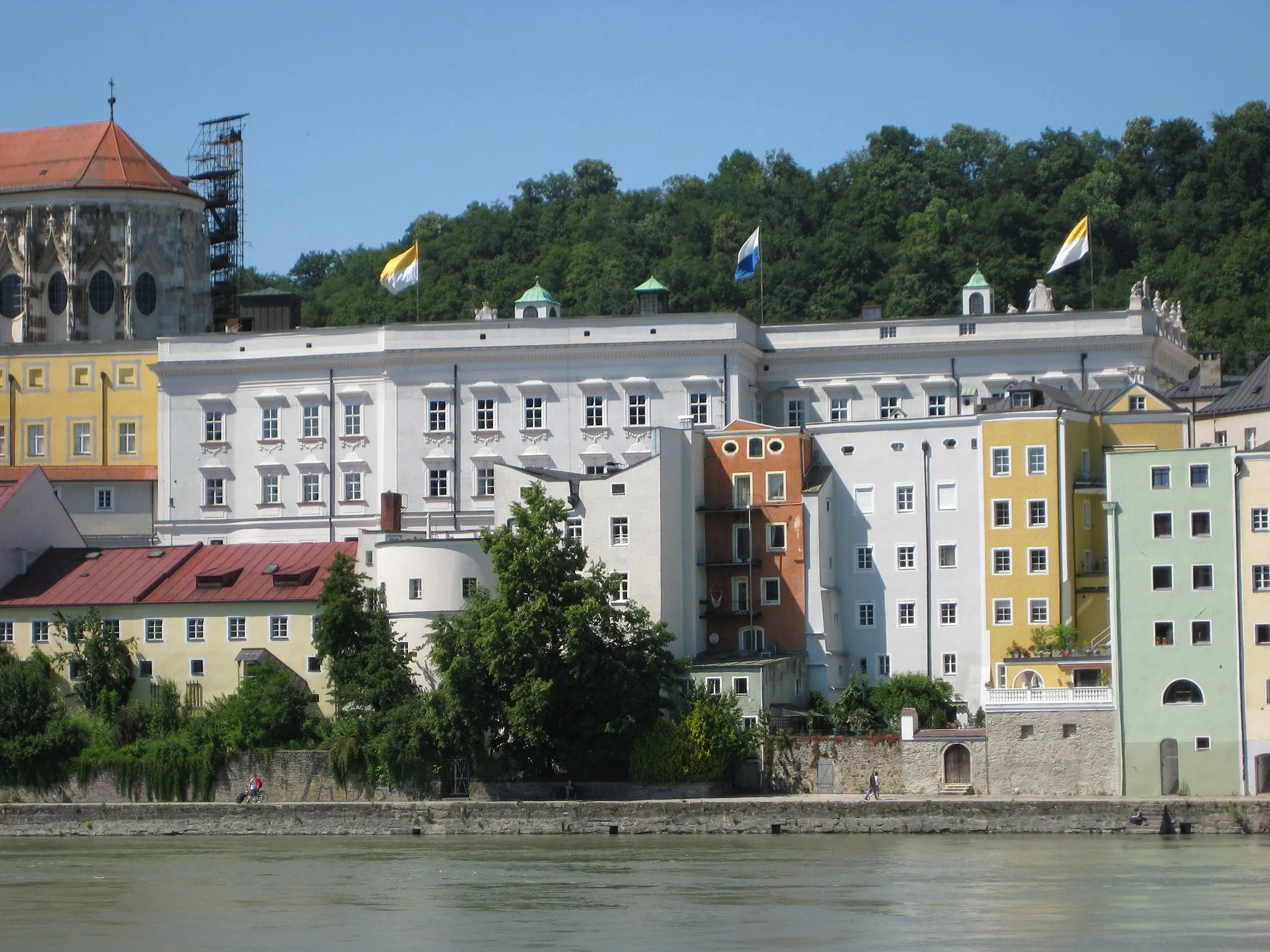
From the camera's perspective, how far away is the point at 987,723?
6400 centimetres

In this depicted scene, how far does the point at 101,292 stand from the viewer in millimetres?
96312

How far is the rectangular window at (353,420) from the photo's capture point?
84375 millimetres

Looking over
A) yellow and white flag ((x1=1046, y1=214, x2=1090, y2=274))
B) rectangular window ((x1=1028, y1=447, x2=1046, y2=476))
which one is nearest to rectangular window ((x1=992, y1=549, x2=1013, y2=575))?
rectangular window ((x1=1028, y1=447, x2=1046, y2=476))

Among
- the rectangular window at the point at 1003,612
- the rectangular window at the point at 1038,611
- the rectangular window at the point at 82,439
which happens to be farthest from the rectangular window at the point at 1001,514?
the rectangular window at the point at 82,439

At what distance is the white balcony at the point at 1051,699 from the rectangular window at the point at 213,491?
106ft

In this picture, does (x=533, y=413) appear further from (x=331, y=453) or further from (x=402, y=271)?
(x=402, y=271)

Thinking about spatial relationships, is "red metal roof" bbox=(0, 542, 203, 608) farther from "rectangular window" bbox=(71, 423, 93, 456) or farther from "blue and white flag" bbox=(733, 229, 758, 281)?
"blue and white flag" bbox=(733, 229, 758, 281)

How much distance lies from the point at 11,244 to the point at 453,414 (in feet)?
80.1

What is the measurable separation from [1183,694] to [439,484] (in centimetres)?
2940

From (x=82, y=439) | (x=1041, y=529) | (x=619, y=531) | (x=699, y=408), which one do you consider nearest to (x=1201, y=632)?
(x=1041, y=529)

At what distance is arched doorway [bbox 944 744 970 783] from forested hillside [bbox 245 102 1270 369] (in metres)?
53.9

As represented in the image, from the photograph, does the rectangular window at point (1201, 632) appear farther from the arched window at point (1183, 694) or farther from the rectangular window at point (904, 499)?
the rectangular window at point (904, 499)

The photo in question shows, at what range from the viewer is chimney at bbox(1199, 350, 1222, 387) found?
3398 inches

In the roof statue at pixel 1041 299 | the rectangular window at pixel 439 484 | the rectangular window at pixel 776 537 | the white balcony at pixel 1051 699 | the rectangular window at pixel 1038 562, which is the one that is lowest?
the white balcony at pixel 1051 699
